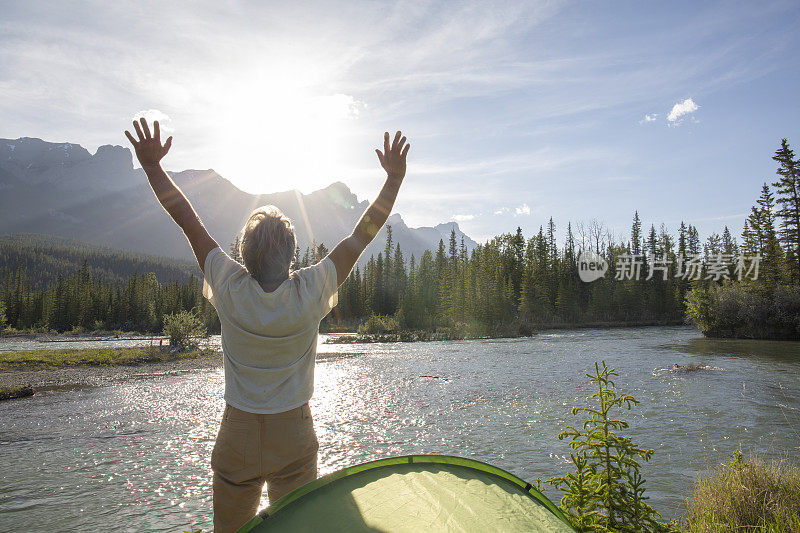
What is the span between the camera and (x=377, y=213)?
2.54m

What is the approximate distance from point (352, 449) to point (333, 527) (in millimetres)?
8033

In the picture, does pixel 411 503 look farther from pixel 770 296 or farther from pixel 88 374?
pixel 770 296

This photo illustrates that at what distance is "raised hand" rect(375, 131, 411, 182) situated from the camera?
2.76 meters

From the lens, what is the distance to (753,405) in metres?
13.4

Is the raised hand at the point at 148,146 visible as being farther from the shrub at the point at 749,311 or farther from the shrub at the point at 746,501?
the shrub at the point at 749,311

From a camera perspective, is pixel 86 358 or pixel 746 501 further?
pixel 86 358

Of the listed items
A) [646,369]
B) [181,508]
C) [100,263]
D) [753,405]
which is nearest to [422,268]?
[646,369]

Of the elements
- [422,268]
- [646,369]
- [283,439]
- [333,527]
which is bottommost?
[646,369]

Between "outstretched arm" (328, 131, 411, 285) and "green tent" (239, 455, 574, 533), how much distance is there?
1.08 metres

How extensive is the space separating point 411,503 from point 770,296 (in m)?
51.3

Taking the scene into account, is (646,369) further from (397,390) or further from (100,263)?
(100,263)

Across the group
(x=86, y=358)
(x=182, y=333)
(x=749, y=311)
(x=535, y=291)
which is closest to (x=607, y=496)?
(x=86, y=358)

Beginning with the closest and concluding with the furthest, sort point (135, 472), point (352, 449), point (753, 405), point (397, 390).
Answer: point (135, 472), point (352, 449), point (753, 405), point (397, 390)

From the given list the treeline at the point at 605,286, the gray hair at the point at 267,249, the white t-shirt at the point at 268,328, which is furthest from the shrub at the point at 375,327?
the gray hair at the point at 267,249
